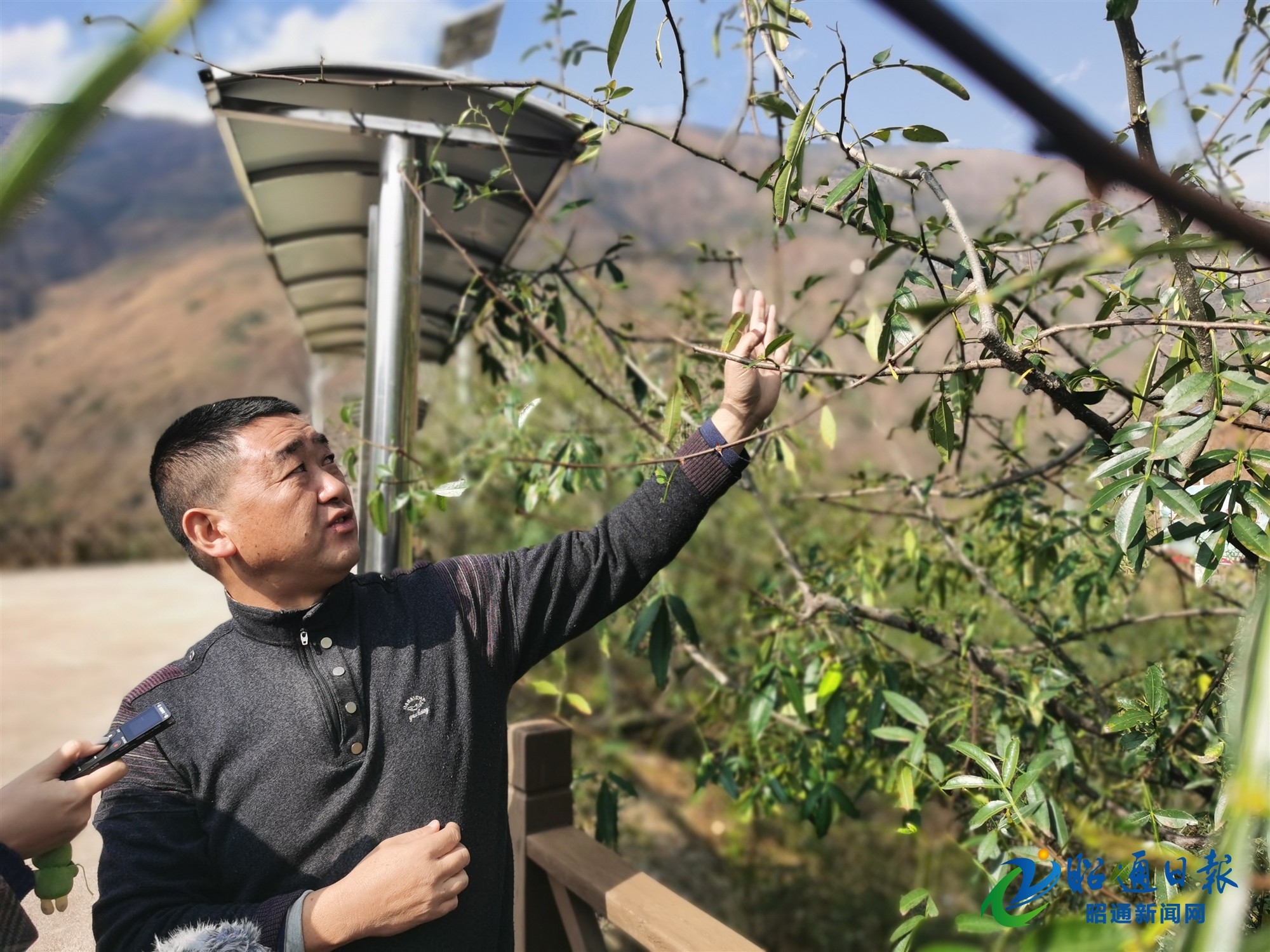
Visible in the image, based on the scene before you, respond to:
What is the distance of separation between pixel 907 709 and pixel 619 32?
1.18m

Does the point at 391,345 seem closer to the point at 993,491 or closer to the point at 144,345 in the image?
the point at 993,491

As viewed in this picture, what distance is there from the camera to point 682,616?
175 centimetres

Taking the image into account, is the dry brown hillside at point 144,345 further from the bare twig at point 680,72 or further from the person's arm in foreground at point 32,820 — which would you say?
the person's arm in foreground at point 32,820

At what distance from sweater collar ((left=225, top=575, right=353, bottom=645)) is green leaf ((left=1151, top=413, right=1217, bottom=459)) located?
41.5 inches

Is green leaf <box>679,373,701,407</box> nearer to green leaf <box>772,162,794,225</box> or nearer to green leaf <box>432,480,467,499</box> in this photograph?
green leaf <box>772,162,794,225</box>

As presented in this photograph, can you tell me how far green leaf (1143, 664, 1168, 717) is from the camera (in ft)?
3.74

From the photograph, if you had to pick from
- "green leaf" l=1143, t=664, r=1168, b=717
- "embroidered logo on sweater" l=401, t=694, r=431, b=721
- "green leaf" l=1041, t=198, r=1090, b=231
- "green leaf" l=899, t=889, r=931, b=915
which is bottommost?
"green leaf" l=899, t=889, r=931, b=915

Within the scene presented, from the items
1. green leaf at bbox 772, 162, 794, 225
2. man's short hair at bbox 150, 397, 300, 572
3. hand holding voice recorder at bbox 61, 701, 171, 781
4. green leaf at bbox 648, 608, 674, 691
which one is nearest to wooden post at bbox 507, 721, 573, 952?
green leaf at bbox 648, 608, 674, 691

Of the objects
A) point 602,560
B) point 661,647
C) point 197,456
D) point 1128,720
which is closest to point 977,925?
point 1128,720

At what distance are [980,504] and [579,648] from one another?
560cm

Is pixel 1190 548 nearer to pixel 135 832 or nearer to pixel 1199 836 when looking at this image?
pixel 1199 836

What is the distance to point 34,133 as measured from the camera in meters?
0.21

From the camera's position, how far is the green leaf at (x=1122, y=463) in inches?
36.7

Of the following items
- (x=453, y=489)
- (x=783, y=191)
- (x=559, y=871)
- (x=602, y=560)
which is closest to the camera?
(x=783, y=191)
